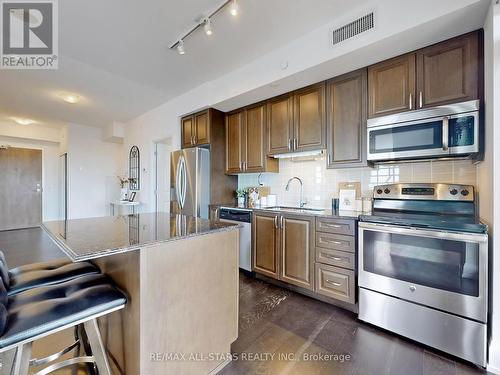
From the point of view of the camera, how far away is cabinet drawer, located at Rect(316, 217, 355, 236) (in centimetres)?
211

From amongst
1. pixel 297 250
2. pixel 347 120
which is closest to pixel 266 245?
pixel 297 250

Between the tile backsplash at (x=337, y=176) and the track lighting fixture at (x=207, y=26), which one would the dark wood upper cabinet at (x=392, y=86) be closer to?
the tile backsplash at (x=337, y=176)

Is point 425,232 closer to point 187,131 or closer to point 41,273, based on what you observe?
point 41,273

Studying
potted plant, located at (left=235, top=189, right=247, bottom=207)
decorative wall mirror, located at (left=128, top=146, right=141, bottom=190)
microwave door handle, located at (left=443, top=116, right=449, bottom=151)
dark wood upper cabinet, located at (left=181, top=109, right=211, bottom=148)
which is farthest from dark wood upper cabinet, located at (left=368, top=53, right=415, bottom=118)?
decorative wall mirror, located at (left=128, top=146, right=141, bottom=190)

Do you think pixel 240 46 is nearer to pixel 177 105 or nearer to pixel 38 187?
pixel 177 105

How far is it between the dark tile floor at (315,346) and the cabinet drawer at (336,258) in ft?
1.52

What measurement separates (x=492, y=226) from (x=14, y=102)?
6816 millimetres

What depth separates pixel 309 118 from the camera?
8.77ft

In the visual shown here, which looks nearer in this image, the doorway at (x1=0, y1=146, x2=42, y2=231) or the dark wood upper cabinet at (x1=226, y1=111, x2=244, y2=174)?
the dark wood upper cabinet at (x1=226, y1=111, x2=244, y2=174)

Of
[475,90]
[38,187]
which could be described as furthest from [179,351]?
[38,187]

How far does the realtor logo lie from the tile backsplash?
9.32ft

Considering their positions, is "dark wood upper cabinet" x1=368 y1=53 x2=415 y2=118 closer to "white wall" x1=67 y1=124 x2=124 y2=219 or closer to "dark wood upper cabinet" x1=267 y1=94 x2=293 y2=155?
"dark wood upper cabinet" x1=267 y1=94 x2=293 y2=155

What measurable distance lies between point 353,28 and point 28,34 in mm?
3204

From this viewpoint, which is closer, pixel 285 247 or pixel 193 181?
pixel 285 247
